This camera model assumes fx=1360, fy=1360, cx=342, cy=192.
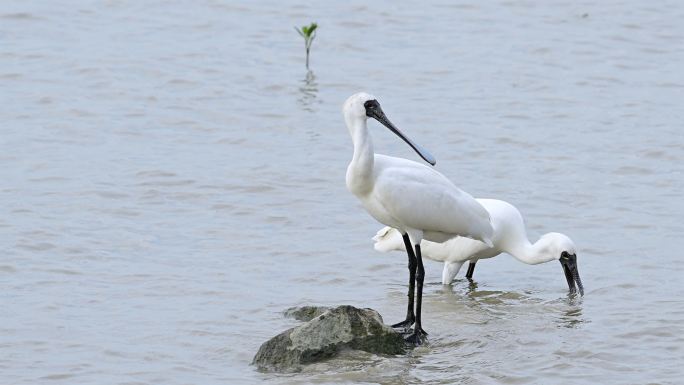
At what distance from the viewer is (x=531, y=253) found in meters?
10.7

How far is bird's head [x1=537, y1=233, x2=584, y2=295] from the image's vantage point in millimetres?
10383

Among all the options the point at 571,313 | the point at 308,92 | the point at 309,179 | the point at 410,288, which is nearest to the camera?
the point at 410,288

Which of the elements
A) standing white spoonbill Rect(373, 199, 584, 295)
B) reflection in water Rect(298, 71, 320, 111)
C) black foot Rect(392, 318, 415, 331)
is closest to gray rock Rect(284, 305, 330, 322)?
black foot Rect(392, 318, 415, 331)

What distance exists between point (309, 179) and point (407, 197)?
4442 mm

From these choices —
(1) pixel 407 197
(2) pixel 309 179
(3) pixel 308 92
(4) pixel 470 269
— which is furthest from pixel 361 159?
(3) pixel 308 92

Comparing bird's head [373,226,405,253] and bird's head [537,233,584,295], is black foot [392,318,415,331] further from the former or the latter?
bird's head [537,233,584,295]

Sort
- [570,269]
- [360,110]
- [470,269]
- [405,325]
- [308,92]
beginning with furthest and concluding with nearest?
1. [308,92]
2. [470,269]
3. [570,269]
4. [405,325]
5. [360,110]

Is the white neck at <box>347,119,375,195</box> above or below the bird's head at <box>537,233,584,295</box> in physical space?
above

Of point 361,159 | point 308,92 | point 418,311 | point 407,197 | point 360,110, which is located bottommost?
point 418,311

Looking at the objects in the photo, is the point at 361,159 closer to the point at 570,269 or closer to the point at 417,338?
the point at 417,338

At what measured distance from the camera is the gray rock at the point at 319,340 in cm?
812

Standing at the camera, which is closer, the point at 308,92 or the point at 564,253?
the point at 564,253

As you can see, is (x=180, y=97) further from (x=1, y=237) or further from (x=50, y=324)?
(x=50, y=324)

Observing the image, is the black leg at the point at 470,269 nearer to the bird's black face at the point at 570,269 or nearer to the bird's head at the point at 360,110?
the bird's black face at the point at 570,269
